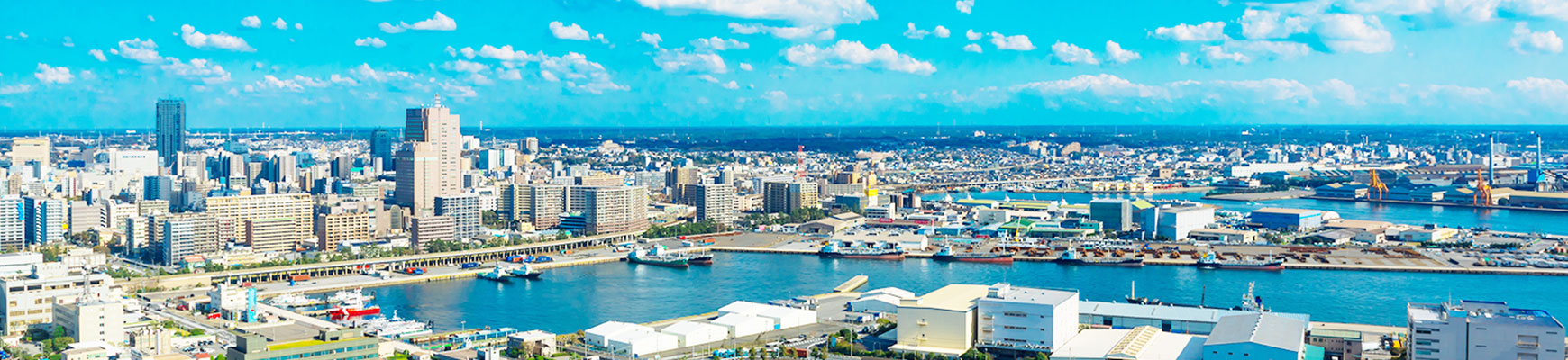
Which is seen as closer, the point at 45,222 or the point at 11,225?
the point at 11,225

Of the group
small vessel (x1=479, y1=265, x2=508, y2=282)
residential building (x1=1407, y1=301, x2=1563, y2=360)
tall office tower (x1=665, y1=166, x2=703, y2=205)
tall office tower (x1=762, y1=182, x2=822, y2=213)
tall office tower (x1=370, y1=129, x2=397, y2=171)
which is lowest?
small vessel (x1=479, y1=265, x2=508, y2=282)

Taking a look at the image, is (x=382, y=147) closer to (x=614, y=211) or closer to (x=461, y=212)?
(x=614, y=211)

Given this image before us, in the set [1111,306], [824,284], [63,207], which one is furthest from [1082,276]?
[63,207]

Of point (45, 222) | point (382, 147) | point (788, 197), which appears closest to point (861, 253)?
point (788, 197)

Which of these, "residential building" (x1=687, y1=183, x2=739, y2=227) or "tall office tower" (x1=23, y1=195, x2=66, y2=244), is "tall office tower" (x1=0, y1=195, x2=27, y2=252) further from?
"residential building" (x1=687, y1=183, x2=739, y2=227)

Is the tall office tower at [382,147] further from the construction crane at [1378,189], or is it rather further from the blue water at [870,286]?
the construction crane at [1378,189]

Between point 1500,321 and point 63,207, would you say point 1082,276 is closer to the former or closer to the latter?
point 1500,321

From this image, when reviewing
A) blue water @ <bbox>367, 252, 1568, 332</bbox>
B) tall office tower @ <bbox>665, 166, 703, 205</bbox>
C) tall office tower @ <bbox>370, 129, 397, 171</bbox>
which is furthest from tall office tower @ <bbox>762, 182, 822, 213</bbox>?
tall office tower @ <bbox>370, 129, 397, 171</bbox>
